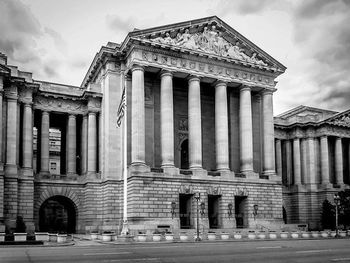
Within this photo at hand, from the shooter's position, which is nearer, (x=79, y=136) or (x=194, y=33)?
(x=194, y=33)

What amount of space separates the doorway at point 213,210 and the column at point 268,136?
902 centimetres

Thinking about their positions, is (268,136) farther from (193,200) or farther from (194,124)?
(193,200)

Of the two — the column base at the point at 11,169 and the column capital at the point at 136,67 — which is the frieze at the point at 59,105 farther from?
the column capital at the point at 136,67

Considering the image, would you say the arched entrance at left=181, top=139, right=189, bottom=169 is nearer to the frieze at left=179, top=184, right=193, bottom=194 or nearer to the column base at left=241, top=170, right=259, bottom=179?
the column base at left=241, top=170, right=259, bottom=179

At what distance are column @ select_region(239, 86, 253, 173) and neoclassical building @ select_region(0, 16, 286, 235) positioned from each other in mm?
135

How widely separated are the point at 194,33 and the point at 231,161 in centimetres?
1817

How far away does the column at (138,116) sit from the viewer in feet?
183

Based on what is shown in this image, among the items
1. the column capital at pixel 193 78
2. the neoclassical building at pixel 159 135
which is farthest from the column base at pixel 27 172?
the column capital at pixel 193 78

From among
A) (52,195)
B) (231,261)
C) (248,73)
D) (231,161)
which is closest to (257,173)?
(231,161)

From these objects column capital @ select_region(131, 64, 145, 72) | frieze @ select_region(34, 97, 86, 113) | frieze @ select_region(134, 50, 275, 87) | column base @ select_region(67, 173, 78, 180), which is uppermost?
frieze @ select_region(134, 50, 275, 87)

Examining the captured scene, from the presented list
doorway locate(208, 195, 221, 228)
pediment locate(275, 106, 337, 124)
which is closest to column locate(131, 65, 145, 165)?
doorway locate(208, 195, 221, 228)

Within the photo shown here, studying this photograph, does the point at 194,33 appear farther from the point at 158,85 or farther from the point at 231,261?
the point at 231,261

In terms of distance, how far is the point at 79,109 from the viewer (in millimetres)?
65438

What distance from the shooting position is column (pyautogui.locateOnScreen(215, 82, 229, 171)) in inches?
2435
